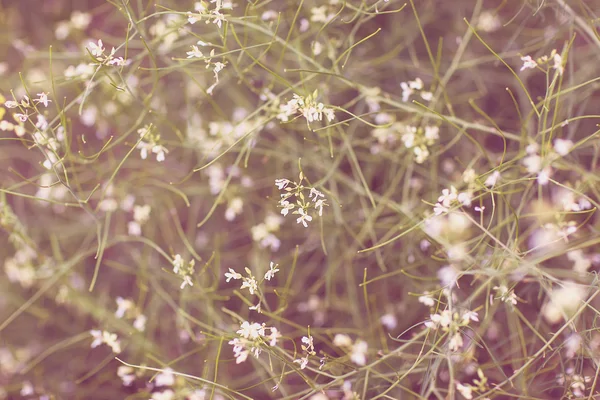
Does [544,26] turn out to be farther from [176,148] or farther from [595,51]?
[176,148]

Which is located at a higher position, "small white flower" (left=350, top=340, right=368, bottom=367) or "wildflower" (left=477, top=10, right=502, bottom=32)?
"wildflower" (left=477, top=10, right=502, bottom=32)

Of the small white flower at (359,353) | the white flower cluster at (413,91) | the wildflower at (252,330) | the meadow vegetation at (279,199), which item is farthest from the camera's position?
the meadow vegetation at (279,199)

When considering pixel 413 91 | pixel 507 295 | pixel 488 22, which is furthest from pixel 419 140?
pixel 488 22

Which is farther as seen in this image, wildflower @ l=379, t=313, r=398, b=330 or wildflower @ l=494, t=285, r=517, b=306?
wildflower @ l=379, t=313, r=398, b=330

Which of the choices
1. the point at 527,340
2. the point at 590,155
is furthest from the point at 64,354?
the point at 590,155

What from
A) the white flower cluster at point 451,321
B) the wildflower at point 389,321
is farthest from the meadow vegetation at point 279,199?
the white flower cluster at point 451,321

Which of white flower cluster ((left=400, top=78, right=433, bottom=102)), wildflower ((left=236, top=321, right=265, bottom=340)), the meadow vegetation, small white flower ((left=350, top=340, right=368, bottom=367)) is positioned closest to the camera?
wildflower ((left=236, top=321, right=265, bottom=340))

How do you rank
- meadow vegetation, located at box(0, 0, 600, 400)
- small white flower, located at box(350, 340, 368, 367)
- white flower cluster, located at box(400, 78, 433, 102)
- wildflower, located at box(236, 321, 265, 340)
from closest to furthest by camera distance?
wildflower, located at box(236, 321, 265, 340) → white flower cluster, located at box(400, 78, 433, 102) → small white flower, located at box(350, 340, 368, 367) → meadow vegetation, located at box(0, 0, 600, 400)

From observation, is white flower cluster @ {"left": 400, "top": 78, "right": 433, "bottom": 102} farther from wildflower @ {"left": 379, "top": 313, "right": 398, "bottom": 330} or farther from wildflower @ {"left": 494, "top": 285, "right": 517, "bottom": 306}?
wildflower @ {"left": 379, "top": 313, "right": 398, "bottom": 330}

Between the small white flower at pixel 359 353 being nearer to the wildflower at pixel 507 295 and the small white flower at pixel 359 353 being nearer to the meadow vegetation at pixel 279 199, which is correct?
the meadow vegetation at pixel 279 199

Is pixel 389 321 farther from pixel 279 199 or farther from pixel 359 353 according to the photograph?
pixel 279 199

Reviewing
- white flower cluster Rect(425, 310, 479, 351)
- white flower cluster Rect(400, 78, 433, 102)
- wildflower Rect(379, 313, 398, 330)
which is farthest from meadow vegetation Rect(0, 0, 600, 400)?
white flower cluster Rect(425, 310, 479, 351)
